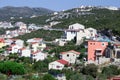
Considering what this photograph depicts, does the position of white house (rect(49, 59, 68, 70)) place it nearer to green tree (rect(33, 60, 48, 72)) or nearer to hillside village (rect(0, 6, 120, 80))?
hillside village (rect(0, 6, 120, 80))

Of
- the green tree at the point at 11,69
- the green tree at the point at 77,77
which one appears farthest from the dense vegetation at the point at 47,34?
the green tree at the point at 77,77

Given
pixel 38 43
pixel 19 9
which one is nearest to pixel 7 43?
pixel 38 43

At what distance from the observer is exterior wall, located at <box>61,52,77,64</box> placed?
108 feet

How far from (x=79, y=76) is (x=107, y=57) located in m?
8.10

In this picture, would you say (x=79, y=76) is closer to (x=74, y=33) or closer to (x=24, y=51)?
(x=24, y=51)

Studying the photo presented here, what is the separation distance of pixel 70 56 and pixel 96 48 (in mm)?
2025

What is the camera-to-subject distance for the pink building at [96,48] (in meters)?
32.8

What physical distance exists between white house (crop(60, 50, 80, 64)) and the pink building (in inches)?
42.5

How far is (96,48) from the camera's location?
109 ft

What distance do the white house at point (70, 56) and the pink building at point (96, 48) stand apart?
3.54ft

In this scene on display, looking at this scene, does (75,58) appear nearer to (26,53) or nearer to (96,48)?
(96,48)

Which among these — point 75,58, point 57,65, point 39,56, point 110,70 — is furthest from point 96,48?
point 110,70

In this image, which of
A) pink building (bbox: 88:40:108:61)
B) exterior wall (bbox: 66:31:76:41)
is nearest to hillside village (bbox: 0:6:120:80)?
pink building (bbox: 88:40:108:61)

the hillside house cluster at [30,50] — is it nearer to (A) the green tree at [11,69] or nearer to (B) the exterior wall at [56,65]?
(B) the exterior wall at [56,65]
